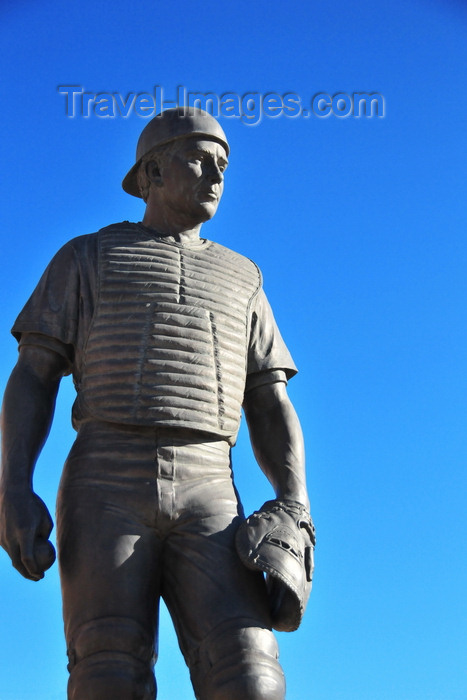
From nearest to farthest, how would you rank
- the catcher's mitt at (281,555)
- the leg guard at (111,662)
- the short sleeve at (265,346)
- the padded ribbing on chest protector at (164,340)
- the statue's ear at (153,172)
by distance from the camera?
the leg guard at (111,662)
the catcher's mitt at (281,555)
the padded ribbing on chest protector at (164,340)
the short sleeve at (265,346)
the statue's ear at (153,172)

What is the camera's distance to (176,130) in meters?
6.44

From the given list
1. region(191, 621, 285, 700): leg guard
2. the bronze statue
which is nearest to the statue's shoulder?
the bronze statue

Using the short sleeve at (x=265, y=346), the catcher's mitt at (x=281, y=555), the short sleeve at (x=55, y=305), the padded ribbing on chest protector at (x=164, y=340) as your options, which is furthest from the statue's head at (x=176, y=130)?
the catcher's mitt at (x=281, y=555)

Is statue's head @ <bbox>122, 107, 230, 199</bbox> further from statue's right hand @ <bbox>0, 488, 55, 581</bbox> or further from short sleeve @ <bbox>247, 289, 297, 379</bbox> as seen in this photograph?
statue's right hand @ <bbox>0, 488, 55, 581</bbox>

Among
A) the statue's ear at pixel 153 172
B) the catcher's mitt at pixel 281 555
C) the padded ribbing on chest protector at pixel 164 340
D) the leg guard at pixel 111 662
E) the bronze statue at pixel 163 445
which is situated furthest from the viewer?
the statue's ear at pixel 153 172

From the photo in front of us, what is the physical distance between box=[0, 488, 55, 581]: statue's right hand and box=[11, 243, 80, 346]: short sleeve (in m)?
0.93

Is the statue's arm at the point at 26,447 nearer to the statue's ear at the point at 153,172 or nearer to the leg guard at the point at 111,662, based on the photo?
the leg guard at the point at 111,662

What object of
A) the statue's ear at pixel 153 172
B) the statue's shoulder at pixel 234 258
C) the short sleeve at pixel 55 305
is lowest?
the short sleeve at pixel 55 305

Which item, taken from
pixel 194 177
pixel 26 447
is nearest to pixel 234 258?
pixel 194 177

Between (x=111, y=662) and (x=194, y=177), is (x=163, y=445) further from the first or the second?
(x=194, y=177)

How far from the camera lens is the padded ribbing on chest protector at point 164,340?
575cm

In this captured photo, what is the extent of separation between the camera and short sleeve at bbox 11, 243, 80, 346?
6.01 m

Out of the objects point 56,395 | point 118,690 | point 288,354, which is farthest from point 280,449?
point 118,690

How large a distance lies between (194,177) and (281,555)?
2.29 metres
